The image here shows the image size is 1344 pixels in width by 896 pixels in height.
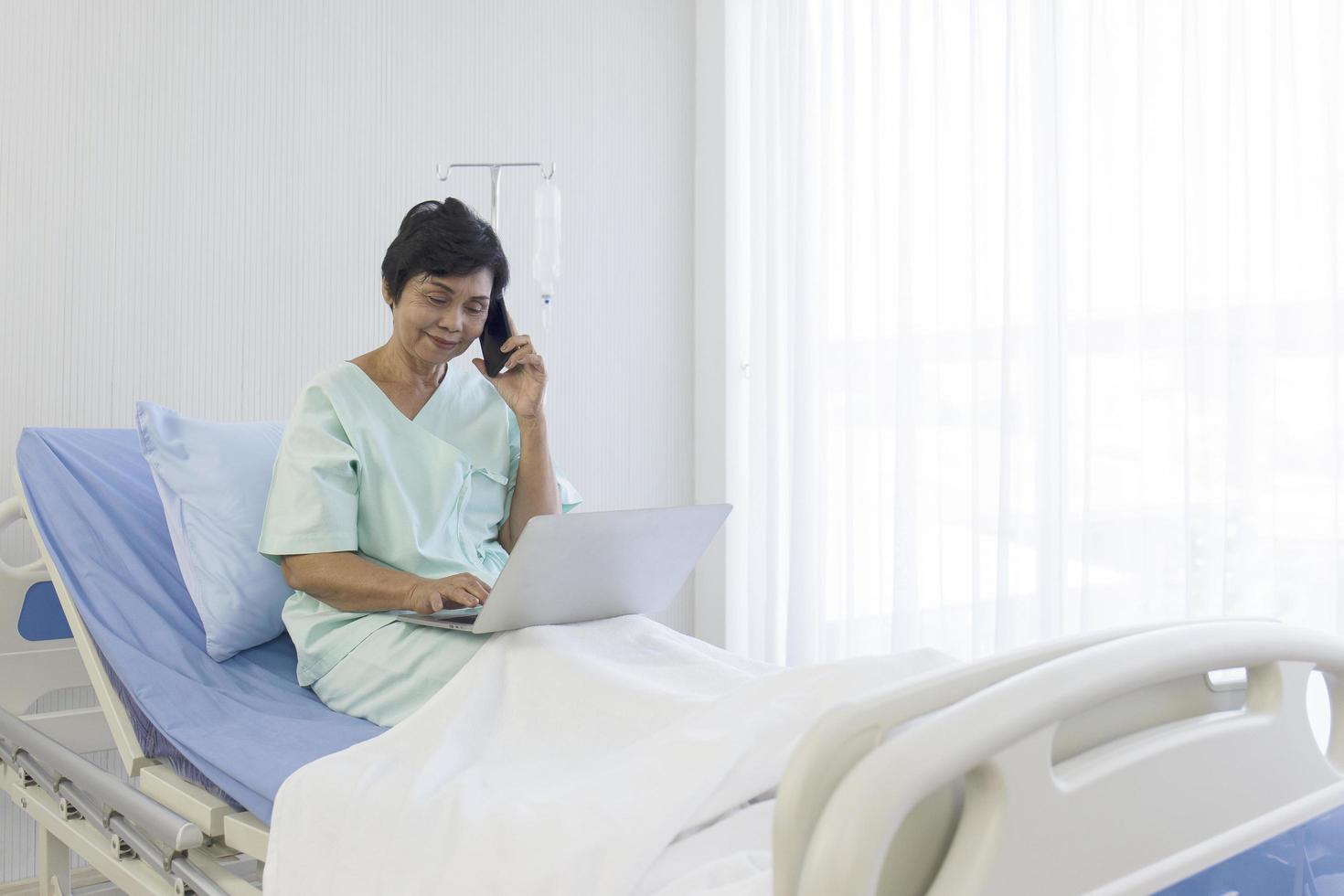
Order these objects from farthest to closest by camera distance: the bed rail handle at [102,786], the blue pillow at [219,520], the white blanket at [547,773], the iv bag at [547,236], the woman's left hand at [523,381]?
the iv bag at [547,236] < the woman's left hand at [523,381] < the blue pillow at [219,520] < the bed rail handle at [102,786] < the white blanket at [547,773]

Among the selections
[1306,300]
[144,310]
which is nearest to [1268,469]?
[1306,300]

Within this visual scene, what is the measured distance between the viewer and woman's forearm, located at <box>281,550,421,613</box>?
1567 millimetres

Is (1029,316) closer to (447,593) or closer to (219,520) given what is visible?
Result: (447,593)

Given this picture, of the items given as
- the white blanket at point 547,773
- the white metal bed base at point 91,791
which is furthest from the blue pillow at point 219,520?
the white blanket at point 547,773

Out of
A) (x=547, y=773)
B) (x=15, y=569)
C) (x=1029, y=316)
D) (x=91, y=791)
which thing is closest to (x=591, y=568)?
(x=547, y=773)

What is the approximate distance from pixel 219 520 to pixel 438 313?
0.47 meters

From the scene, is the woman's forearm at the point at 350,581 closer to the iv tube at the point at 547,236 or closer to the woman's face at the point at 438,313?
the woman's face at the point at 438,313

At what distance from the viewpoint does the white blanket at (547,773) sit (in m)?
0.91

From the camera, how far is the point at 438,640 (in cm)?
151

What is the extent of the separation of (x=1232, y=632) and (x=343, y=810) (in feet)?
2.75

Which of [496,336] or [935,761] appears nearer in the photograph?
[935,761]

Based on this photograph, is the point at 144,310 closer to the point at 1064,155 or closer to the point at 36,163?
the point at 36,163

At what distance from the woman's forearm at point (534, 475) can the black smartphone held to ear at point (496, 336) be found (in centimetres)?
12

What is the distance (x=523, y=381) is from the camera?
6.15ft
